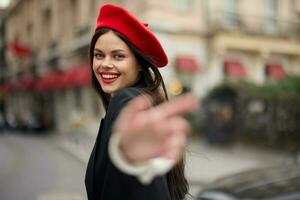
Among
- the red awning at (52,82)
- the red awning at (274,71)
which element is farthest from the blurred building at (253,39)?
the red awning at (52,82)

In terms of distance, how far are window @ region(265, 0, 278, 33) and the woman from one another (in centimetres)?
2114

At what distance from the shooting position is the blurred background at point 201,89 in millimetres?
12359

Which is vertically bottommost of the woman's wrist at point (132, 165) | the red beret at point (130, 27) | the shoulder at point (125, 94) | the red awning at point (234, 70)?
the red awning at point (234, 70)

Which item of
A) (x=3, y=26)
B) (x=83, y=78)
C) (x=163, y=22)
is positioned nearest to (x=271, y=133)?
(x=163, y=22)

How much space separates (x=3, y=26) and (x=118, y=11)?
6104 centimetres

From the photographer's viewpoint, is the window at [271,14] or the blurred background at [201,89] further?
the window at [271,14]

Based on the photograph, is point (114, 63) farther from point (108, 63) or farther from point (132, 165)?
point (132, 165)

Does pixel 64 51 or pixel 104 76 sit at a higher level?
pixel 104 76

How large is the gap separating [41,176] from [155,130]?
10.9m

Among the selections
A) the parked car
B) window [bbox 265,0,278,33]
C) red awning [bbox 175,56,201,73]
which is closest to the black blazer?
the parked car

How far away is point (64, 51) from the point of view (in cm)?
2973

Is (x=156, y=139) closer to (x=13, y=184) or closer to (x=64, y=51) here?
(x=13, y=184)

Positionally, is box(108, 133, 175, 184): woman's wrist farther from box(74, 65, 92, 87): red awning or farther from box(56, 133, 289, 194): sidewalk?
box(74, 65, 92, 87): red awning

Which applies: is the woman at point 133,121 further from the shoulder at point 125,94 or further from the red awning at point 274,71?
the red awning at point 274,71
